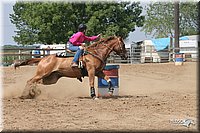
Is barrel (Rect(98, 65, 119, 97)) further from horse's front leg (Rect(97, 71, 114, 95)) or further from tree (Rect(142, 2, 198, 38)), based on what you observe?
tree (Rect(142, 2, 198, 38))

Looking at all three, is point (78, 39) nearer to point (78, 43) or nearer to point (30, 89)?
point (78, 43)

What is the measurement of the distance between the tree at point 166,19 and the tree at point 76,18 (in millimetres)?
13859

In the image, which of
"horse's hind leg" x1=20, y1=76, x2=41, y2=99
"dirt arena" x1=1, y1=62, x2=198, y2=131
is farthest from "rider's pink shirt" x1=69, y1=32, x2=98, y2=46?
"dirt arena" x1=1, y1=62, x2=198, y2=131

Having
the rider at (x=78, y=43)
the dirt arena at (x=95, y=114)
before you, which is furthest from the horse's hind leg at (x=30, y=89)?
the rider at (x=78, y=43)

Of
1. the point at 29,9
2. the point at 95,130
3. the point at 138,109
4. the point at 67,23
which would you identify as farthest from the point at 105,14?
the point at 95,130

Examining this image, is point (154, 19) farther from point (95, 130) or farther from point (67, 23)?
point (95, 130)

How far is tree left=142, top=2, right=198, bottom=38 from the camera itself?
4893 centimetres

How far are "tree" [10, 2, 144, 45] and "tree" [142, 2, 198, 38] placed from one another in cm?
1386

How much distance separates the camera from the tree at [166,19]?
4893 centimetres

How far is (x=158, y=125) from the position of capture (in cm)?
603

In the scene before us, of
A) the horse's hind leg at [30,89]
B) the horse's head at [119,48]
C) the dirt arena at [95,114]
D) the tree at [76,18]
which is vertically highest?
the tree at [76,18]

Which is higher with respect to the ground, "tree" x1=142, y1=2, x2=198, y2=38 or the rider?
"tree" x1=142, y1=2, x2=198, y2=38

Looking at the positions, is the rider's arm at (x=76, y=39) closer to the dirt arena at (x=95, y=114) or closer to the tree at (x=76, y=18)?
the dirt arena at (x=95, y=114)

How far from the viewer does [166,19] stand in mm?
53094
